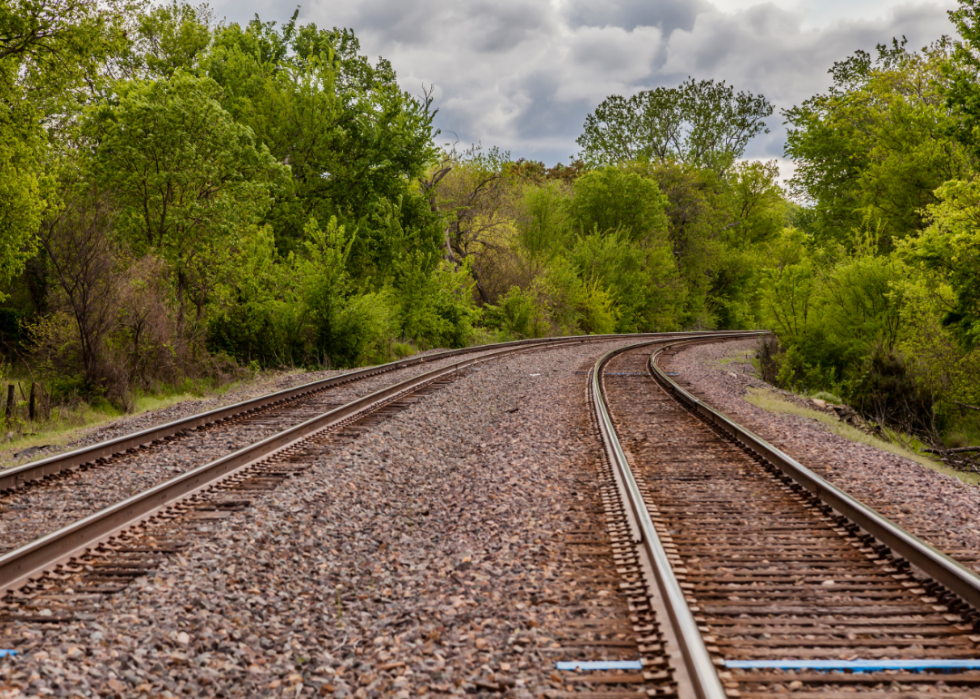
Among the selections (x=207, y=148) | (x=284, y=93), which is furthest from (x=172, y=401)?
(x=284, y=93)

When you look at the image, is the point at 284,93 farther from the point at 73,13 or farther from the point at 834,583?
the point at 834,583

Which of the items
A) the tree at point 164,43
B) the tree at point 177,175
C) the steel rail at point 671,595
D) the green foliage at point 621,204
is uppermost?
the tree at point 164,43

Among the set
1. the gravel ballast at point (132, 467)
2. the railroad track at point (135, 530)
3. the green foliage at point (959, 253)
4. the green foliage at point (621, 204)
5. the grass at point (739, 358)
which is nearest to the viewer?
the railroad track at point (135, 530)

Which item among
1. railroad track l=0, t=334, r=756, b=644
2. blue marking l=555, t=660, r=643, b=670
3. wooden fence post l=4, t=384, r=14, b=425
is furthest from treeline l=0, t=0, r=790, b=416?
blue marking l=555, t=660, r=643, b=670

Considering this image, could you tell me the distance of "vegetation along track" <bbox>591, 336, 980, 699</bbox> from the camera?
3.34 meters

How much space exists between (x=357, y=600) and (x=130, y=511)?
246 cm

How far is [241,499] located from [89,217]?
11403 mm

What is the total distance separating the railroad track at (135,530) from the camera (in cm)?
438

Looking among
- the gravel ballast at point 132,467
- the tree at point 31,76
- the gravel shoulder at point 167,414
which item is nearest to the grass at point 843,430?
the gravel ballast at point 132,467

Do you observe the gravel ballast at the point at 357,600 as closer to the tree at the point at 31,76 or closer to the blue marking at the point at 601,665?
the blue marking at the point at 601,665

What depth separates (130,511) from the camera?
581cm

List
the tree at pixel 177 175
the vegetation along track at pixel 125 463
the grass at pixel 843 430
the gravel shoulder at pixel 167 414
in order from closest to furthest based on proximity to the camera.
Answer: the vegetation along track at pixel 125 463, the gravel shoulder at pixel 167 414, the grass at pixel 843 430, the tree at pixel 177 175

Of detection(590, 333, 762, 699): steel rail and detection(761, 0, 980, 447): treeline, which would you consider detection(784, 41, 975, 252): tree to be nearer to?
detection(761, 0, 980, 447): treeline

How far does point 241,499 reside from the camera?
6484 mm
